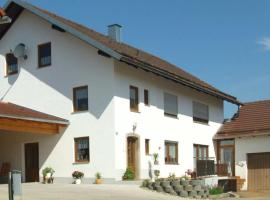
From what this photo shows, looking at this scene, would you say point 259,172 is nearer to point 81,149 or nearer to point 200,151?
point 200,151

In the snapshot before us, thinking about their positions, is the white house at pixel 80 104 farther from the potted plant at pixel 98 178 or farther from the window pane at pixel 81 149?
the potted plant at pixel 98 178

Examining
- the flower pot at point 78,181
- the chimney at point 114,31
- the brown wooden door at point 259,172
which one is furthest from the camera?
the chimney at point 114,31

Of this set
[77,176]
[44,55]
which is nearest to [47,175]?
[77,176]

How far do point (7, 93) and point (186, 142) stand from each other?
9.97 metres

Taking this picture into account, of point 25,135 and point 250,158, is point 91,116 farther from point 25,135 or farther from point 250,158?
point 250,158

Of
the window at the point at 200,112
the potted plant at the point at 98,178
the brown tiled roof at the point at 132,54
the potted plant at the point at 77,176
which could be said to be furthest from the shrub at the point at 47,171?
the window at the point at 200,112

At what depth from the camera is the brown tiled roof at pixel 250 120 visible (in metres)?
30.8

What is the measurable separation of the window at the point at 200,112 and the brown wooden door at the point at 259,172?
3.51 metres

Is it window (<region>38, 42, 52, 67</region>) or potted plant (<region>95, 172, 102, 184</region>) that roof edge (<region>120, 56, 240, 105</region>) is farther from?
potted plant (<region>95, 172, 102, 184</region>)

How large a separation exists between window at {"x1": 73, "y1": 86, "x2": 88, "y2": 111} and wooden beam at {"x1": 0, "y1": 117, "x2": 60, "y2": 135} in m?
1.30

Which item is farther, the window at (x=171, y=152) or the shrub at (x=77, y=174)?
the window at (x=171, y=152)

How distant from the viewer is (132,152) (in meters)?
25.0

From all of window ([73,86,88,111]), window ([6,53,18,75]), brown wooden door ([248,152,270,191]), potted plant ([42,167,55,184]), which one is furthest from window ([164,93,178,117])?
window ([6,53,18,75])

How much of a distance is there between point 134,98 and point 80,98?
255 cm
